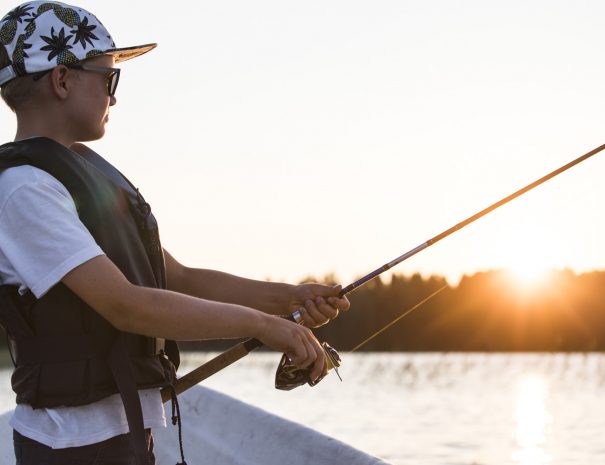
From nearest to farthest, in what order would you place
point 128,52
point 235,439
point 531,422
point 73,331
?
point 73,331
point 128,52
point 235,439
point 531,422

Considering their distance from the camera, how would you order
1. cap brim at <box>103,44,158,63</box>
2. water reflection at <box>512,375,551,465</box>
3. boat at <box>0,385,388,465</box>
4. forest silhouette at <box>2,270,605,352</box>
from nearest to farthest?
cap brim at <box>103,44,158,63</box>
boat at <box>0,385,388,465</box>
water reflection at <box>512,375,551,465</box>
forest silhouette at <box>2,270,605,352</box>

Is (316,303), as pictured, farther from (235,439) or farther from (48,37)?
(235,439)

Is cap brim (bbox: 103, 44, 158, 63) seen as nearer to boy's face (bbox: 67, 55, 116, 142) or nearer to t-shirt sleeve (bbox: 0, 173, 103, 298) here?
boy's face (bbox: 67, 55, 116, 142)

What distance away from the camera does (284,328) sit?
226 cm

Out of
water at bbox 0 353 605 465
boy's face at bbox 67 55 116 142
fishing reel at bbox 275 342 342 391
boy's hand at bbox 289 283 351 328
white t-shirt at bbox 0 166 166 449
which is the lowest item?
water at bbox 0 353 605 465

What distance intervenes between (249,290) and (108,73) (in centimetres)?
76

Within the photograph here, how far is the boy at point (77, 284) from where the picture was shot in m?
2.12

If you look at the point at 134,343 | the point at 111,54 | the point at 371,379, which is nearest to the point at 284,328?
the point at 134,343

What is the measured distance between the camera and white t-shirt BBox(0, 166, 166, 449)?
82.4 inches

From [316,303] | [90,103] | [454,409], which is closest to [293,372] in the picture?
[316,303]

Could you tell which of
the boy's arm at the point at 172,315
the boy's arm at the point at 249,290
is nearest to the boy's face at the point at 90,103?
the boy's arm at the point at 172,315

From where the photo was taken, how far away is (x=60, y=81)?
232 centimetres

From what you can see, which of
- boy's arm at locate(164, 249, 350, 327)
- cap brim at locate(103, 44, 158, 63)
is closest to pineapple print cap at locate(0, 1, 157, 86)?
cap brim at locate(103, 44, 158, 63)

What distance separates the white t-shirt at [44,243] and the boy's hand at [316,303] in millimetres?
732
